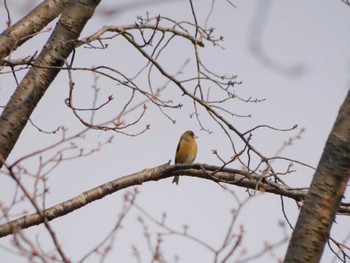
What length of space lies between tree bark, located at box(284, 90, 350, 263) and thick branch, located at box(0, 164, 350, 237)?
1.61m

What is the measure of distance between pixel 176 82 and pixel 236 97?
582mm

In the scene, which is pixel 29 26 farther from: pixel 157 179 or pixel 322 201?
pixel 322 201

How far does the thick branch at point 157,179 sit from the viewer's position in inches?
139

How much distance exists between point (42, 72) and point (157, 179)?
136 cm

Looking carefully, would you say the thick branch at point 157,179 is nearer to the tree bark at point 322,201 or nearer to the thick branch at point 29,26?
the thick branch at point 29,26

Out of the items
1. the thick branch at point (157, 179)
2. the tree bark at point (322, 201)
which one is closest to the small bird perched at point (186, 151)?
the thick branch at point (157, 179)

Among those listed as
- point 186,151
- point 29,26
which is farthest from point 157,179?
point 186,151

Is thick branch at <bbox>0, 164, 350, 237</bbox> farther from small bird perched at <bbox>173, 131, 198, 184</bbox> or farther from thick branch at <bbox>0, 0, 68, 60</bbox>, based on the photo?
small bird perched at <bbox>173, 131, 198, 184</bbox>

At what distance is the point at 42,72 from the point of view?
349 cm

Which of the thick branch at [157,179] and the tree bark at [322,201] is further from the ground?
the thick branch at [157,179]

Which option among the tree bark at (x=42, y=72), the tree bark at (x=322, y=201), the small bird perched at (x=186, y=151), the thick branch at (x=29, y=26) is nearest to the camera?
the tree bark at (x=322, y=201)

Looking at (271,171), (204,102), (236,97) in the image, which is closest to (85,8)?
(204,102)

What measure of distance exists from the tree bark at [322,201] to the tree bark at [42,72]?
82.6 inches

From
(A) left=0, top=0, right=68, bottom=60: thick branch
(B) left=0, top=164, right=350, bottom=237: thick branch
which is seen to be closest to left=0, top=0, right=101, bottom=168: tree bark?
(A) left=0, top=0, right=68, bottom=60: thick branch
